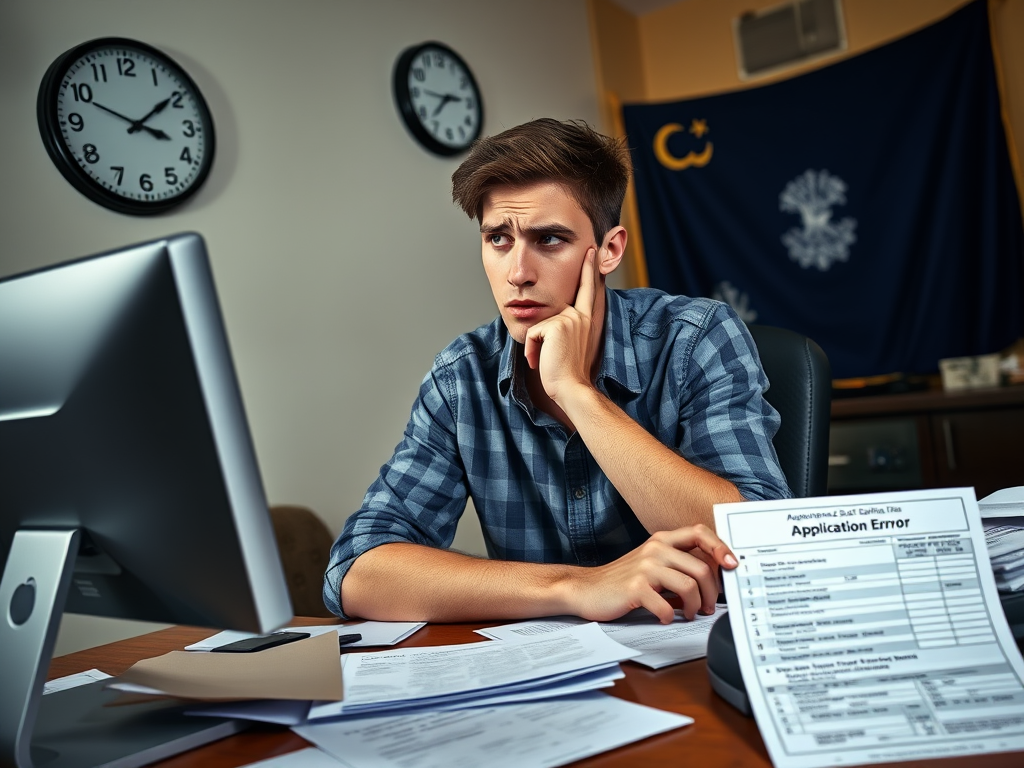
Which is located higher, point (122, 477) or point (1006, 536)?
point (122, 477)

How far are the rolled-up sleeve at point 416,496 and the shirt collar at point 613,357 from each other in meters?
0.12

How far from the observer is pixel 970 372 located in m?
2.82

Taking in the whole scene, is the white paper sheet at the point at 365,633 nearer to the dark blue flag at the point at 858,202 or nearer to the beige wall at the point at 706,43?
the dark blue flag at the point at 858,202

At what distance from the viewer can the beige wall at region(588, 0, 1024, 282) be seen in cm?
302

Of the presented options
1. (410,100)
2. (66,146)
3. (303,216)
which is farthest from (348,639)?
(410,100)

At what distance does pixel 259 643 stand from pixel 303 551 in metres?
1.18

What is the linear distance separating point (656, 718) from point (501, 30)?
3006 millimetres

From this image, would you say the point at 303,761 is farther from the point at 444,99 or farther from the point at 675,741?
the point at 444,99

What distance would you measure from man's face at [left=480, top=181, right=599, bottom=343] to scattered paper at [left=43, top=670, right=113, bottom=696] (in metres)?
0.77

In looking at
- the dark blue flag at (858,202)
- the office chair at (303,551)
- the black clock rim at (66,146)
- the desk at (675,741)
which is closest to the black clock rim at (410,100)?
the black clock rim at (66,146)

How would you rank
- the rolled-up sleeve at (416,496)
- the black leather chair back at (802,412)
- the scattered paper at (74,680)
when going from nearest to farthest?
the scattered paper at (74,680) → the rolled-up sleeve at (416,496) → the black leather chair back at (802,412)

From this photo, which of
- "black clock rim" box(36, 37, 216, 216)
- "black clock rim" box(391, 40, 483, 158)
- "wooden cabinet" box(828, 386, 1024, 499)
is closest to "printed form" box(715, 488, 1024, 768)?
"black clock rim" box(36, 37, 216, 216)

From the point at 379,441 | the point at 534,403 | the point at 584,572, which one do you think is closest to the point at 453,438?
the point at 534,403

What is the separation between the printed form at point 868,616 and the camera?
591 mm
